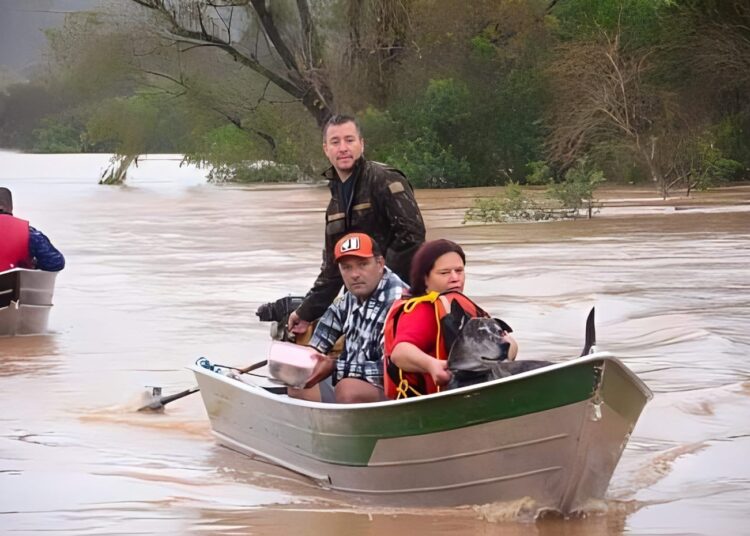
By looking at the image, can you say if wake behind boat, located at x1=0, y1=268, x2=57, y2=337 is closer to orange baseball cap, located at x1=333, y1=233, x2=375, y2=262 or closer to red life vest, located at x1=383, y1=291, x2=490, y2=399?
orange baseball cap, located at x1=333, y1=233, x2=375, y2=262

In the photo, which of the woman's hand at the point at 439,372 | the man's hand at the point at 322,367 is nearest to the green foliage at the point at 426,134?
the man's hand at the point at 322,367

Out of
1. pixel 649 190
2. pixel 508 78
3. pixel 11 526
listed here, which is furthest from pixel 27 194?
pixel 11 526

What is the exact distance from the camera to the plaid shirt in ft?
22.9

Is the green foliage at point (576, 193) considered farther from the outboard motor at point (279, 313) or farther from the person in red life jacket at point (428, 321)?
the person in red life jacket at point (428, 321)

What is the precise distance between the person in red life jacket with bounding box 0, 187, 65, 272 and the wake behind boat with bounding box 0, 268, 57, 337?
98 mm

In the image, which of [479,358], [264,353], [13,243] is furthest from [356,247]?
[13,243]

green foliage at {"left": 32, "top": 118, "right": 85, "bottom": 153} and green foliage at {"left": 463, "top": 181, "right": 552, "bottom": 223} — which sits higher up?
green foliage at {"left": 32, "top": 118, "right": 85, "bottom": 153}

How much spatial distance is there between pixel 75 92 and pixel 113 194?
13.7ft

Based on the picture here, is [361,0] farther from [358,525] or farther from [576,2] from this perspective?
[358,525]

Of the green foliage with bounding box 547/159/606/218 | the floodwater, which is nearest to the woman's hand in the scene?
the floodwater

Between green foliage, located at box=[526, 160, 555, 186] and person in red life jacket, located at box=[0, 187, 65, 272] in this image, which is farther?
green foliage, located at box=[526, 160, 555, 186]

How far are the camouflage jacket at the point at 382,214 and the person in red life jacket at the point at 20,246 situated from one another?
526 cm

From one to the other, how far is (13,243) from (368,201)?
5555 millimetres

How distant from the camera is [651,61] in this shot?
33.5 m
